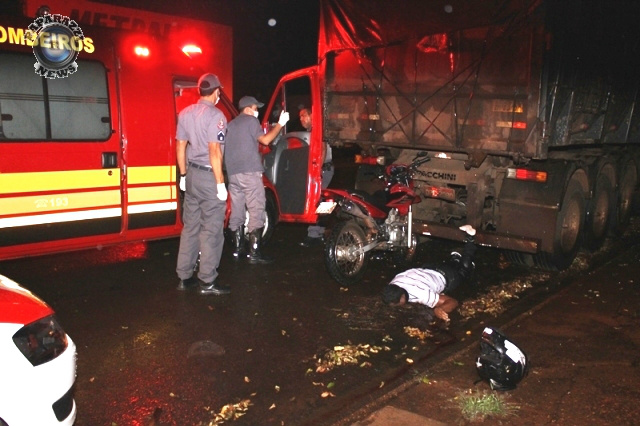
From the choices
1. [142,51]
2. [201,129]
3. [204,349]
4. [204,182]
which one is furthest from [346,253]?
[142,51]

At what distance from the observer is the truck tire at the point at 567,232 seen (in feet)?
22.3

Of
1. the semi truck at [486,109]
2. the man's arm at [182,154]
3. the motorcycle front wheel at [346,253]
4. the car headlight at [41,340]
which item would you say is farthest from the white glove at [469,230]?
the car headlight at [41,340]

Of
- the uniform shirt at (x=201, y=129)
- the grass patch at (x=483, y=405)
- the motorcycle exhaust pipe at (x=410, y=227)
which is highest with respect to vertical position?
the uniform shirt at (x=201, y=129)

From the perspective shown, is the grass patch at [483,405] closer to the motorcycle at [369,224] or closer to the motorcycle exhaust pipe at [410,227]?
the motorcycle at [369,224]

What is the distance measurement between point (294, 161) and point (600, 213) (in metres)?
4.21

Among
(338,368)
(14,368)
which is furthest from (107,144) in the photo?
(14,368)

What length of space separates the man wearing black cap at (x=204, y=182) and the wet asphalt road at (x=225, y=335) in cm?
35

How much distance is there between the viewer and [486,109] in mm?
6191

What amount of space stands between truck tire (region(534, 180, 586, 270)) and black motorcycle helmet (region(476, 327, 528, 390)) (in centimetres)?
290

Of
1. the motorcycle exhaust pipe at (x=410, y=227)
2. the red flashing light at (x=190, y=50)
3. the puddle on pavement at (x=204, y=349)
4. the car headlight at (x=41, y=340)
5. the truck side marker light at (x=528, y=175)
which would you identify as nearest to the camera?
the car headlight at (x=41, y=340)

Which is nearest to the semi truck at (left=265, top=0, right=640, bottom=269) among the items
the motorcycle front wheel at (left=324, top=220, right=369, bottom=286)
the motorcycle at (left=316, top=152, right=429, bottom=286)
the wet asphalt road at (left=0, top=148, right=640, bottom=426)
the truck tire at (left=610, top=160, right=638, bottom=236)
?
the motorcycle at (left=316, top=152, right=429, bottom=286)

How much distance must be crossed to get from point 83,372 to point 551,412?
321cm

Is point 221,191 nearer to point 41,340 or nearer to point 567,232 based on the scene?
point 41,340

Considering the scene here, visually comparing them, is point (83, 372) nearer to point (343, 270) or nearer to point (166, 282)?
point (166, 282)
